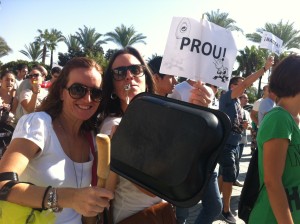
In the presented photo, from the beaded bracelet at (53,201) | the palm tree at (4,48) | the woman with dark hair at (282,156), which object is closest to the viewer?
the beaded bracelet at (53,201)

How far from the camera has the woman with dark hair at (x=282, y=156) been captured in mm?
1850

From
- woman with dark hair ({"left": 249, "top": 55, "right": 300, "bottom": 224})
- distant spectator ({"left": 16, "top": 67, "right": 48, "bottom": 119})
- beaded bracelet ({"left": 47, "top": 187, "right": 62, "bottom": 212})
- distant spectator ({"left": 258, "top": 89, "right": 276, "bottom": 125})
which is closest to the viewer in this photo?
beaded bracelet ({"left": 47, "top": 187, "right": 62, "bottom": 212})

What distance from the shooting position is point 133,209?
69.7 inches

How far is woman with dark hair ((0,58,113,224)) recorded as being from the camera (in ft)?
4.36

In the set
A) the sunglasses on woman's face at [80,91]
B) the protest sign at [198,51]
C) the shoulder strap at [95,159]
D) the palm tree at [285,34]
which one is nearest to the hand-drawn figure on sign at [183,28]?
the protest sign at [198,51]

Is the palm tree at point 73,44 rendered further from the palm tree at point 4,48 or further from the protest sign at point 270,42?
the protest sign at point 270,42

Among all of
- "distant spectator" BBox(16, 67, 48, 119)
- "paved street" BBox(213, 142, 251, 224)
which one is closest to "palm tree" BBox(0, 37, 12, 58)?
"paved street" BBox(213, 142, 251, 224)

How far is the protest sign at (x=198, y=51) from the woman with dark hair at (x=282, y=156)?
1.19 ft

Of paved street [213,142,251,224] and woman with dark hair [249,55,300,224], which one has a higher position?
woman with dark hair [249,55,300,224]

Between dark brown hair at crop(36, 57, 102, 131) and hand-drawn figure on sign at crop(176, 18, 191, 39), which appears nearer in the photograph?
dark brown hair at crop(36, 57, 102, 131)

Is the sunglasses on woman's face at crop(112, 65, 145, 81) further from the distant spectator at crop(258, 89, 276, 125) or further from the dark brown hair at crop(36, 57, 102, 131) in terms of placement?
the distant spectator at crop(258, 89, 276, 125)

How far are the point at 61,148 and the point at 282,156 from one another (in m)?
1.15

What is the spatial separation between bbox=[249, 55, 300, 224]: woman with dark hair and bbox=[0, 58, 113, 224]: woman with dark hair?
37.4 inches

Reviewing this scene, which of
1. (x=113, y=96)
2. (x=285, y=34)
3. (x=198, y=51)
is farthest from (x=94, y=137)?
(x=285, y=34)
